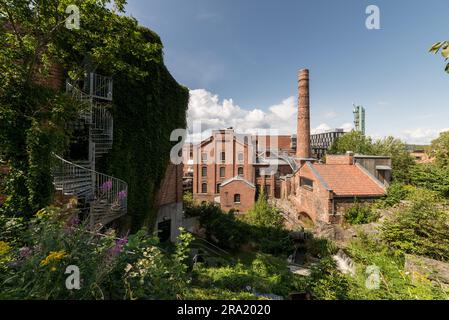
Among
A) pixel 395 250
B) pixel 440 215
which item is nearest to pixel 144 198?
pixel 395 250

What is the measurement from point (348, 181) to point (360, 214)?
117 inches

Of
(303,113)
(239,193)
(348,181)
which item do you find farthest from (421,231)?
(303,113)

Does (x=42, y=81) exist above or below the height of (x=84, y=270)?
above

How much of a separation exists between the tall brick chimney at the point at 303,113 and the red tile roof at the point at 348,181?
27.4ft

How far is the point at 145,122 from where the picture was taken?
9914 mm

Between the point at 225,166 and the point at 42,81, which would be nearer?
the point at 42,81

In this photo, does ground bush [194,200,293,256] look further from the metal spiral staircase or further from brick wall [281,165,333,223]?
the metal spiral staircase

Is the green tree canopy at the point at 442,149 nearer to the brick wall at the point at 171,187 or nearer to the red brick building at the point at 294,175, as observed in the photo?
the red brick building at the point at 294,175

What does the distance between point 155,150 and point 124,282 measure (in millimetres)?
8648

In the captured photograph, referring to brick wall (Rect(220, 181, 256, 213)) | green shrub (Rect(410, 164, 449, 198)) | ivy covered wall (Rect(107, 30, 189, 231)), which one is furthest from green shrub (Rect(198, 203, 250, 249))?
green shrub (Rect(410, 164, 449, 198))

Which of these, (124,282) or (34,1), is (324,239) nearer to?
(124,282)

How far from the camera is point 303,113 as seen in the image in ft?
84.4

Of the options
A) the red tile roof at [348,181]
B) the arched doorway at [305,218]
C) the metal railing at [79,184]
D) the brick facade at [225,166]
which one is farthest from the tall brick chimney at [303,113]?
the metal railing at [79,184]

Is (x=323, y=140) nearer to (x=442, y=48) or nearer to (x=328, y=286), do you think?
(x=328, y=286)
